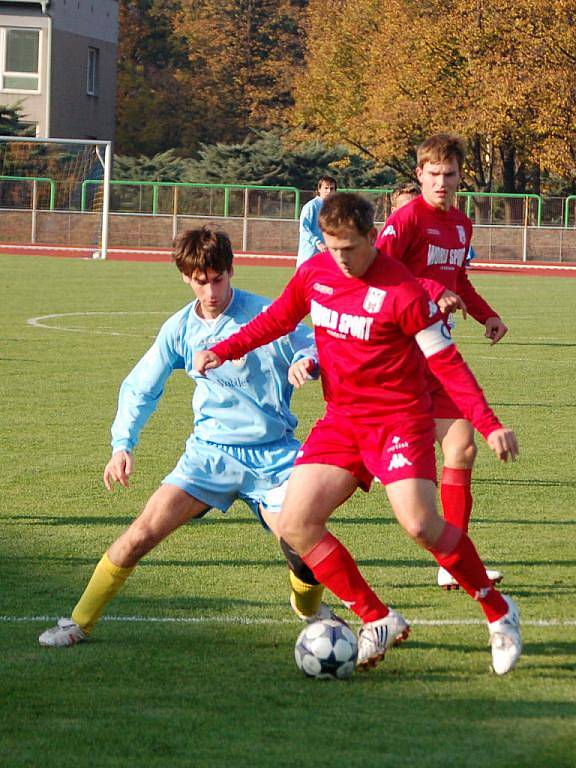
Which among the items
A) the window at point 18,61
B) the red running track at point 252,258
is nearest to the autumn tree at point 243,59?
the window at point 18,61

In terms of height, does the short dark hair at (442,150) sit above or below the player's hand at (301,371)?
above

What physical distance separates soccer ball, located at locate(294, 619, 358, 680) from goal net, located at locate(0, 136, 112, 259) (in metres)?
35.5

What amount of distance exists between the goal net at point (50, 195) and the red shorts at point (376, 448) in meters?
35.3

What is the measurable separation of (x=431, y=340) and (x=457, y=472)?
155 centimetres

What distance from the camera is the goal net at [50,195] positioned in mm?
40375

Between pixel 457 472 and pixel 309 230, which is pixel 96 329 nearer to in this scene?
pixel 309 230

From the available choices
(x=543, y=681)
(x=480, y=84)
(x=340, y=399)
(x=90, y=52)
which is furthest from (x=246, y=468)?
(x=90, y=52)

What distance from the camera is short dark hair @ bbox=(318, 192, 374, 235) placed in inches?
189

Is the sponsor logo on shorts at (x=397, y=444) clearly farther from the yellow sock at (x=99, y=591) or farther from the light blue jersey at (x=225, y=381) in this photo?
the yellow sock at (x=99, y=591)

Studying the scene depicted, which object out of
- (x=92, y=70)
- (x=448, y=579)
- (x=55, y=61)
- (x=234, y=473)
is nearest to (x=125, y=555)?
(x=234, y=473)

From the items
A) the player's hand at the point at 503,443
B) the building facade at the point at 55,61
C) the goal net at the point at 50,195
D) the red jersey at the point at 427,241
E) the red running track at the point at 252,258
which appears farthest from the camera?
the building facade at the point at 55,61

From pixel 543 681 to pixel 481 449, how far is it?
18.9 ft

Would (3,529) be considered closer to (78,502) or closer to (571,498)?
(78,502)

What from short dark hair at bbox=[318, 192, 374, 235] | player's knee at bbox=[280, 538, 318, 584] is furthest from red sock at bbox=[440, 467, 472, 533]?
short dark hair at bbox=[318, 192, 374, 235]
